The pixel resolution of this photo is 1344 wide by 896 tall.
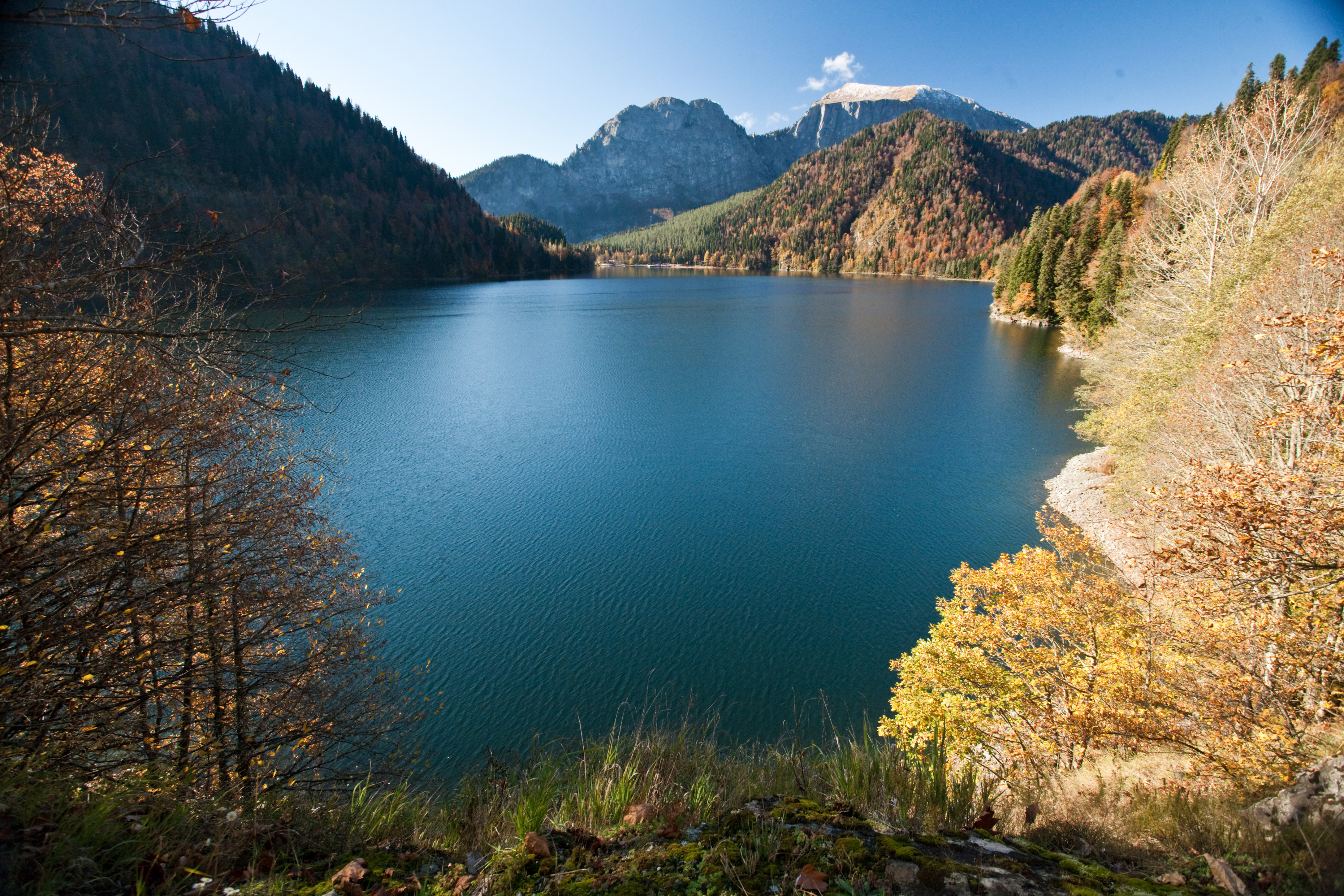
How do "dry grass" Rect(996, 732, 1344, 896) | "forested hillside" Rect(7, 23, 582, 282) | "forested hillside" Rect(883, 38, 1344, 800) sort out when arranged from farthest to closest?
1. "forested hillside" Rect(7, 23, 582, 282)
2. "forested hillside" Rect(883, 38, 1344, 800)
3. "dry grass" Rect(996, 732, 1344, 896)

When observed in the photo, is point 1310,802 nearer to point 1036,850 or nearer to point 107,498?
point 1036,850

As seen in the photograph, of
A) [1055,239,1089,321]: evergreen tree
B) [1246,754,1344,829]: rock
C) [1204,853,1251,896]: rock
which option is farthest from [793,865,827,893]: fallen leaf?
[1055,239,1089,321]: evergreen tree

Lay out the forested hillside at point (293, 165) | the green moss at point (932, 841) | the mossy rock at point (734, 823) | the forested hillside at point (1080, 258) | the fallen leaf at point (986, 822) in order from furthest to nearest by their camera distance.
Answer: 1. the forested hillside at point (293, 165)
2. the forested hillside at point (1080, 258)
3. the fallen leaf at point (986, 822)
4. the mossy rock at point (734, 823)
5. the green moss at point (932, 841)

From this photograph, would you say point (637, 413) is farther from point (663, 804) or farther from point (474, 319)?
point (474, 319)

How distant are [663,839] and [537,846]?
30.3 inches

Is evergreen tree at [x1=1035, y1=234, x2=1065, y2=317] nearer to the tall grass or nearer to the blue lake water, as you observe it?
the blue lake water

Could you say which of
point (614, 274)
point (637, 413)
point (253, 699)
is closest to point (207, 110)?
point (614, 274)

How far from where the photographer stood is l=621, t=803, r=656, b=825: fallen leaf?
156 inches

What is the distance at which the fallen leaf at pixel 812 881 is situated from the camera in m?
2.80

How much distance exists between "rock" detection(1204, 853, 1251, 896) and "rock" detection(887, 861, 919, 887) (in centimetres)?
158

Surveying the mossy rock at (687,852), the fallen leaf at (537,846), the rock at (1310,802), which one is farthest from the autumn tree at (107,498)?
the rock at (1310,802)

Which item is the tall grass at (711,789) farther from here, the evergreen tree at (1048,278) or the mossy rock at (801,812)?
the evergreen tree at (1048,278)

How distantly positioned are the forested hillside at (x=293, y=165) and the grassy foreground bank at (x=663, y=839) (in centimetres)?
8198

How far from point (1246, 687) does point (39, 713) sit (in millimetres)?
12289
